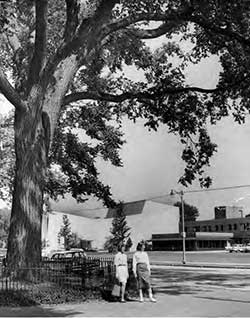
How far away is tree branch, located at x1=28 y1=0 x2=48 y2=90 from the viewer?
15.5m

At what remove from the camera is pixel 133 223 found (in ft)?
433

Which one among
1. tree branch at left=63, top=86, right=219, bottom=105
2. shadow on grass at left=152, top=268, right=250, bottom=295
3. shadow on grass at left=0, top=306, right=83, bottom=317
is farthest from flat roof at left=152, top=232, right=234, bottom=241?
shadow on grass at left=0, top=306, right=83, bottom=317

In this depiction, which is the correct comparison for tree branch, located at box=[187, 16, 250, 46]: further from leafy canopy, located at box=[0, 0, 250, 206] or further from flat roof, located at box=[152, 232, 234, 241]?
flat roof, located at box=[152, 232, 234, 241]

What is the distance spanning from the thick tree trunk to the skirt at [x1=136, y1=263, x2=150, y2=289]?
311 centimetres

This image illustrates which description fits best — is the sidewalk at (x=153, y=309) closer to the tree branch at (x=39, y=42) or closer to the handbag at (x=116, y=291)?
the handbag at (x=116, y=291)

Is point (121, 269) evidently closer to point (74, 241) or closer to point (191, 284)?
point (191, 284)

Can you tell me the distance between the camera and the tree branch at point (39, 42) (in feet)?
50.7

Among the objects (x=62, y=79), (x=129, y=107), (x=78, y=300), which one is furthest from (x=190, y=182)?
(x=78, y=300)

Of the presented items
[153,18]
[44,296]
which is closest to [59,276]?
[44,296]

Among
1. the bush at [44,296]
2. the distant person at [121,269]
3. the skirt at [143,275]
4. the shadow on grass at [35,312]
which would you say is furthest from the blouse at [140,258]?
the shadow on grass at [35,312]

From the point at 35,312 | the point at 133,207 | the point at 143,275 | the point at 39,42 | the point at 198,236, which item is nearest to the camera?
the point at 35,312

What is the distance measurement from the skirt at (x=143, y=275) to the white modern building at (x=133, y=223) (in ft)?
371

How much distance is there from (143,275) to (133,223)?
11853 centimetres

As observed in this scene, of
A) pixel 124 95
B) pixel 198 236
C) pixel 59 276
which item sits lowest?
pixel 59 276
